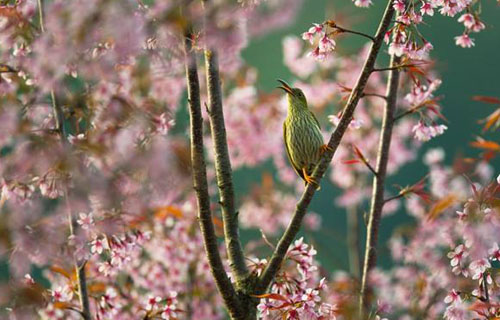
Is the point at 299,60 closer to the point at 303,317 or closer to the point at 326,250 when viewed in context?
the point at 326,250

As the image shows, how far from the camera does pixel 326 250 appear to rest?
14.4ft

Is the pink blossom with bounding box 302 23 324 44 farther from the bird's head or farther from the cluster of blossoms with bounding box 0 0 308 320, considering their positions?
the bird's head

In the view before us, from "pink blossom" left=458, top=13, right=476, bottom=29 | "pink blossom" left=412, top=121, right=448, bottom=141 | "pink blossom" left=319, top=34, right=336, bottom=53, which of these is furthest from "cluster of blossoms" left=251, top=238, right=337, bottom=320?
"pink blossom" left=458, top=13, right=476, bottom=29

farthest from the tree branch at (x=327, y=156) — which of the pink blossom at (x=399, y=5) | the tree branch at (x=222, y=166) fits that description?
the tree branch at (x=222, y=166)

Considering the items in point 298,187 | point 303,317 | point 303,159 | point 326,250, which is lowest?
point 303,317

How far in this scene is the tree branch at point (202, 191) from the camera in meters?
2.41

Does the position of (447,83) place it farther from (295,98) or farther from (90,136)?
(90,136)

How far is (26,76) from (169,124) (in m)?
0.67

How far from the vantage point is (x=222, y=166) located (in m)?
2.66

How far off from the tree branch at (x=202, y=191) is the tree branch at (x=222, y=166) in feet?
0.49

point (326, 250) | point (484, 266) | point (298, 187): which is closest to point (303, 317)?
point (484, 266)

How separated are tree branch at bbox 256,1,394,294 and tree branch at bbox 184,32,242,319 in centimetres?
12

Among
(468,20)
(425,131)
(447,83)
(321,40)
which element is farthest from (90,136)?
(447,83)

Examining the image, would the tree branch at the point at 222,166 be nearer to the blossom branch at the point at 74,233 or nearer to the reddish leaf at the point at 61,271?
the blossom branch at the point at 74,233
